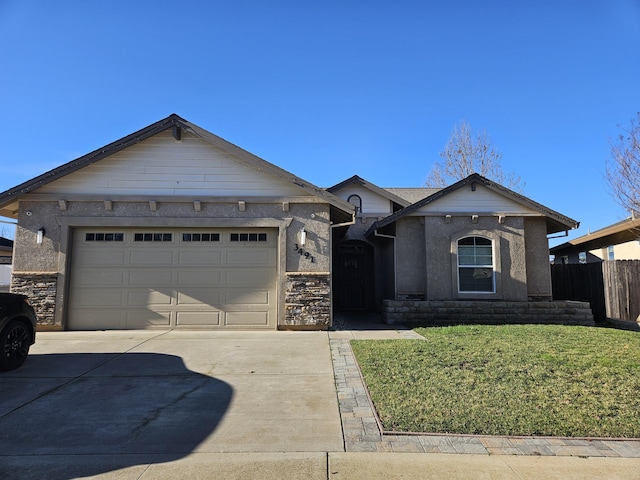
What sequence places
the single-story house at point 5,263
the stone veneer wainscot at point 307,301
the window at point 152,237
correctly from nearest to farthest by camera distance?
1. the stone veneer wainscot at point 307,301
2. the window at point 152,237
3. the single-story house at point 5,263

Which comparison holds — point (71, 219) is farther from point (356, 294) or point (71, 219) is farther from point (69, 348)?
point (356, 294)

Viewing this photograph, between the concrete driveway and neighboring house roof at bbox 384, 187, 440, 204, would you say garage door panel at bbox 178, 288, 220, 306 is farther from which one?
neighboring house roof at bbox 384, 187, 440, 204

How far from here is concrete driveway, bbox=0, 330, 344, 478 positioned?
3.36 m

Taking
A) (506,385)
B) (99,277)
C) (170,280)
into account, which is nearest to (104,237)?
(99,277)

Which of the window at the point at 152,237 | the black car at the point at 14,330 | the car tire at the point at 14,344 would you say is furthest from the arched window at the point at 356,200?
the car tire at the point at 14,344

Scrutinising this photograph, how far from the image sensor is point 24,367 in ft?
19.5

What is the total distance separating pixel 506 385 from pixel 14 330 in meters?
6.99

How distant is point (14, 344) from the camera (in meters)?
5.78

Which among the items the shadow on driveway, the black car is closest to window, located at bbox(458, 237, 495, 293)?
the shadow on driveway

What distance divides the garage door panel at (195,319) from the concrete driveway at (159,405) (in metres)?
2.09

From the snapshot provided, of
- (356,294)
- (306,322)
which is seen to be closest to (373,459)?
(306,322)

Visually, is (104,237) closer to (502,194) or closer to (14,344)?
(14,344)

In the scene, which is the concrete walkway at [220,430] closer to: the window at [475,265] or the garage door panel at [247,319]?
the garage door panel at [247,319]

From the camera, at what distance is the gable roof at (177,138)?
9492mm
